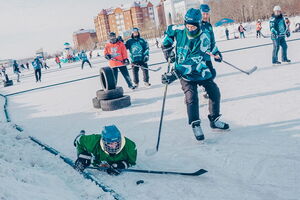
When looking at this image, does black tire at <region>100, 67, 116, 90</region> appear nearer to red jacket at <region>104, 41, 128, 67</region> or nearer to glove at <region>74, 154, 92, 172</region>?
red jacket at <region>104, 41, 128, 67</region>

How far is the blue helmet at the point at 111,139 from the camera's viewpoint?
299 cm

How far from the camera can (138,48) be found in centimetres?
797

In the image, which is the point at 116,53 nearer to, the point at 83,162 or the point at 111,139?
the point at 83,162

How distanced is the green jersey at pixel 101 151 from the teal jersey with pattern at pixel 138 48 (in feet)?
16.4

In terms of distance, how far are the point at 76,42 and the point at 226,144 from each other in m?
137

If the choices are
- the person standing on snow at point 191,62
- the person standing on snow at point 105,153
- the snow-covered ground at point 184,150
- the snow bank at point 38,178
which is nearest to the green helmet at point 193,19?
the person standing on snow at point 191,62

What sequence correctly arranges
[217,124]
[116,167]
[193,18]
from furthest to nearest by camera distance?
[217,124] → [193,18] → [116,167]

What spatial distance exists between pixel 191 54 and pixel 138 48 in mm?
4449

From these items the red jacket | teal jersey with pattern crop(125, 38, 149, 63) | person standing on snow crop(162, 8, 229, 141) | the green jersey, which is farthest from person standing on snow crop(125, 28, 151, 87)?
the green jersey

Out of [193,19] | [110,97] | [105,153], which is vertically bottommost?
[105,153]

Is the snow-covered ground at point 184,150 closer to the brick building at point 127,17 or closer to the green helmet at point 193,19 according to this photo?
the green helmet at point 193,19

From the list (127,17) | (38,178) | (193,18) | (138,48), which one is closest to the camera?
(38,178)

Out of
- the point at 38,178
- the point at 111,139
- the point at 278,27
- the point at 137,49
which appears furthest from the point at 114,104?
the point at 278,27

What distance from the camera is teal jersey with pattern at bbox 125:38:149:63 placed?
7941 mm
